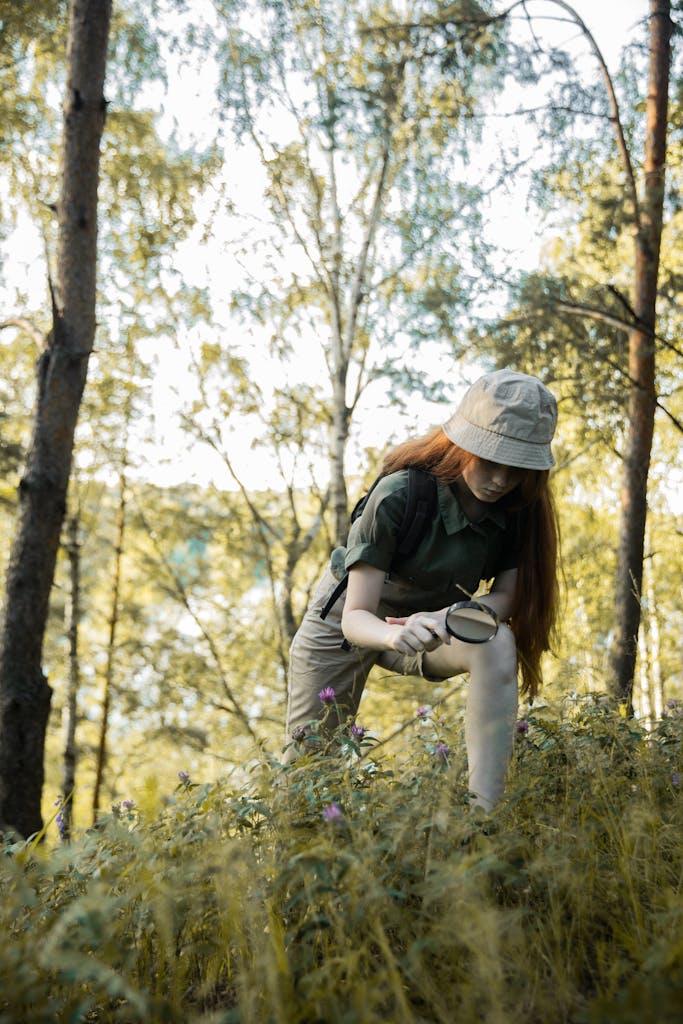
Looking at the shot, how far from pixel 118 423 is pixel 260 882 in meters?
12.2

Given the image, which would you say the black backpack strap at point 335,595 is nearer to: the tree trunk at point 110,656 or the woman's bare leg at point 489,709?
the woman's bare leg at point 489,709

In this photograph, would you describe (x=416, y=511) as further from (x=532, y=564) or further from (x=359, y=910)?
(x=359, y=910)

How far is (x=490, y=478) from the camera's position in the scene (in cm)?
280

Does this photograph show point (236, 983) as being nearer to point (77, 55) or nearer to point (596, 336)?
point (77, 55)

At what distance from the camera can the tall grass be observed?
1538mm

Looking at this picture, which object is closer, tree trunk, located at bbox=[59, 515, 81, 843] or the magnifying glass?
the magnifying glass

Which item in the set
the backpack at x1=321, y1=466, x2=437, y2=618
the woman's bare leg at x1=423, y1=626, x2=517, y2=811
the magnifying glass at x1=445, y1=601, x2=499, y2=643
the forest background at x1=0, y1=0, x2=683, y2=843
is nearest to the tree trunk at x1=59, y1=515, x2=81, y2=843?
the forest background at x1=0, y1=0, x2=683, y2=843

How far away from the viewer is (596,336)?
26.3 feet

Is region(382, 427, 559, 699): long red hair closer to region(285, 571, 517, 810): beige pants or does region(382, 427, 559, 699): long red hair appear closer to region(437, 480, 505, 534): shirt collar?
region(437, 480, 505, 534): shirt collar

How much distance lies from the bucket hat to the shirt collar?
0.68 feet

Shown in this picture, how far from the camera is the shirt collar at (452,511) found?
9.45ft

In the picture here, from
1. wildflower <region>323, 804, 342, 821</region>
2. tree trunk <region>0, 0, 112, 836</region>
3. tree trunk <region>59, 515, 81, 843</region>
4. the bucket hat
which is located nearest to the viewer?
wildflower <region>323, 804, 342, 821</region>

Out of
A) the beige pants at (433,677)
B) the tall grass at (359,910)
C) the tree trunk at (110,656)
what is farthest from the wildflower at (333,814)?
the tree trunk at (110,656)

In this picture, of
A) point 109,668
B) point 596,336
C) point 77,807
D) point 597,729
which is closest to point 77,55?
point 596,336
